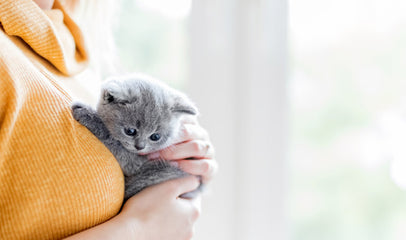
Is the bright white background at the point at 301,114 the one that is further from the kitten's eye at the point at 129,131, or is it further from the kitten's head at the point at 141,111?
the kitten's eye at the point at 129,131

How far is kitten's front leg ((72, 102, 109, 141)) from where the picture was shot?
3.40ft

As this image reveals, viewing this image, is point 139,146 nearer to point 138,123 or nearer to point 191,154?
point 138,123

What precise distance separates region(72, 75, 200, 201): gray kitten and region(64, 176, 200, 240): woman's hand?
0.14 ft

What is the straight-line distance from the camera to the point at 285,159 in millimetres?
1794

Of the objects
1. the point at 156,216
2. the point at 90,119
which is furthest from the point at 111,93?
the point at 156,216

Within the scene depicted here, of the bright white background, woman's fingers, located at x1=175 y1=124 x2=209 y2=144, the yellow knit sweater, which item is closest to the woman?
the yellow knit sweater

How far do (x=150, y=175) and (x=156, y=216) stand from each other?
0.13 metres

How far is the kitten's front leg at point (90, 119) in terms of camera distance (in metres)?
1.04

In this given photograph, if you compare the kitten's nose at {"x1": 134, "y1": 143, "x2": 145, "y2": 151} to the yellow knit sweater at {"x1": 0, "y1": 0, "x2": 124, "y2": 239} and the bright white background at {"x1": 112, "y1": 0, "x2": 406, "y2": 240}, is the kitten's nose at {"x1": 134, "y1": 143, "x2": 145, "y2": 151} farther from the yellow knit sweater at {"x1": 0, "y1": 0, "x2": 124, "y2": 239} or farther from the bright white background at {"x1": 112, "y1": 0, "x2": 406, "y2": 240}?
the bright white background at {"x1": 112, "y1": 0, "x2": 406, "y2": 240}

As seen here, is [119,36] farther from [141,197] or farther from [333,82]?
[141,197]

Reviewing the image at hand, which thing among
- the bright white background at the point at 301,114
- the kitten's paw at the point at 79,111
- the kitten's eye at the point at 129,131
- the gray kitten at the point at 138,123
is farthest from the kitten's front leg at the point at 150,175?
the bright white background at the point at 301,114

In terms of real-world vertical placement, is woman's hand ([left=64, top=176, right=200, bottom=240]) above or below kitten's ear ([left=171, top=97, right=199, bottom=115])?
below

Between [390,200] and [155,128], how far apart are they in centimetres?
100

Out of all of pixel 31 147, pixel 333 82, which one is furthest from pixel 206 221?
pixel 31 147
